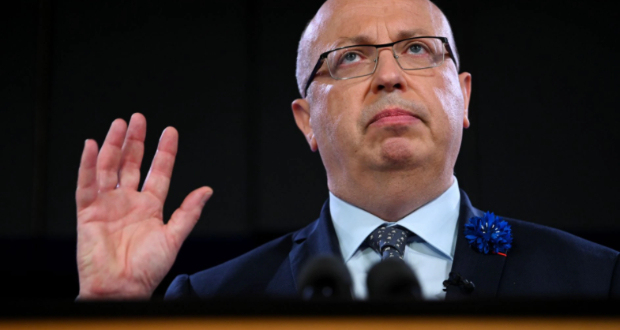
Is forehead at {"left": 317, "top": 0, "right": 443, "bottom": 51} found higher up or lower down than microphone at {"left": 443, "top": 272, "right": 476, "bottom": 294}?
higher up

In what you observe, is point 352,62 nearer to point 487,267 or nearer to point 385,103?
point 385,103

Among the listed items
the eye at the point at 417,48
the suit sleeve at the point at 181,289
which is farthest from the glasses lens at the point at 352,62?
the suit sleeve at the point at 181,289

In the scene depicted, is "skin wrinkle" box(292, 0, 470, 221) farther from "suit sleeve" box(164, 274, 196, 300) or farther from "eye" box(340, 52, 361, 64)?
"suit sleeve" box(164, 274, 196, 300)

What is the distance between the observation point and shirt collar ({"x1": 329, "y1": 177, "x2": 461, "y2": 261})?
64.1 inches

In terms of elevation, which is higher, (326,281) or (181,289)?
(326,281)

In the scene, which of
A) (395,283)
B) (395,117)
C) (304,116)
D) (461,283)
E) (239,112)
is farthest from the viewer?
(239,112)

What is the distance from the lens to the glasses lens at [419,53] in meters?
1.73

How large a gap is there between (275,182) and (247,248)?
29 centimetres

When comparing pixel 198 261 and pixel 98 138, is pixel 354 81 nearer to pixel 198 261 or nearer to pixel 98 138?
pixel 198 261

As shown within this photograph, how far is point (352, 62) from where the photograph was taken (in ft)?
5.77

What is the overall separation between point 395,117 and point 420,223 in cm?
30

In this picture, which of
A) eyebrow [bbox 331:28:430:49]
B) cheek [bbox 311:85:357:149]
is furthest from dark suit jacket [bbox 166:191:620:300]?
eyebrow [bbox 331:28:430:49]

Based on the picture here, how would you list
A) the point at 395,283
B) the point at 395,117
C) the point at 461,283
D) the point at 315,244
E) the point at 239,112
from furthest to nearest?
the point at 239,112 → the point at 315,244 → the point at 395,117 → the point at 461,283 → the point at 395,283

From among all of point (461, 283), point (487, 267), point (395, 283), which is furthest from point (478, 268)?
point (395, 283)
